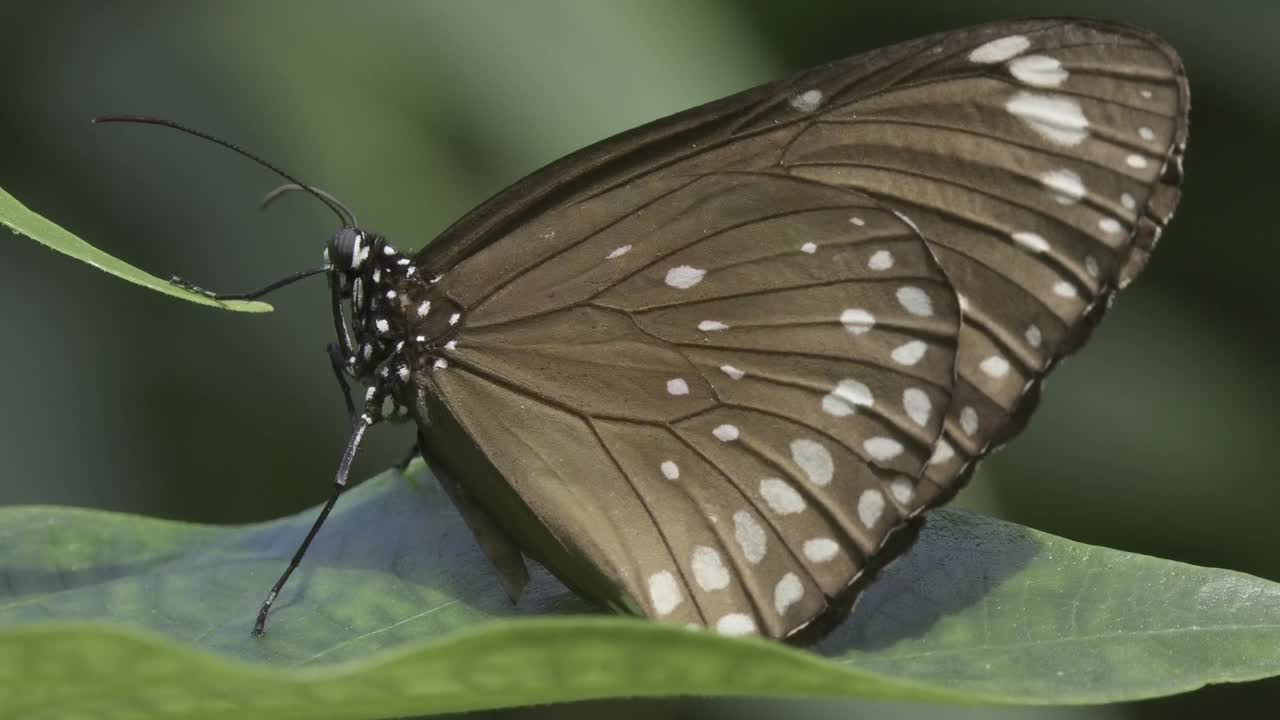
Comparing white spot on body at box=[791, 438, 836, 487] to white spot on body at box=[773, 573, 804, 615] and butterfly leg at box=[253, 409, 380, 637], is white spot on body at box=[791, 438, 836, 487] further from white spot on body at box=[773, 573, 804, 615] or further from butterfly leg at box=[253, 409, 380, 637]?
butterfly leg at box=[253, 409, 380, 637]

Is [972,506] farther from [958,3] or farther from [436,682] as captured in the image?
[436,682]

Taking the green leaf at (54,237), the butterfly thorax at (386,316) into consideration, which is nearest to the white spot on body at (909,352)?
the butterfly thorax at (386,316)

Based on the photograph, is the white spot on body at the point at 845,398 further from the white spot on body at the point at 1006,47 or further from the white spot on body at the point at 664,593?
the white spot on body at the point at 1006,47


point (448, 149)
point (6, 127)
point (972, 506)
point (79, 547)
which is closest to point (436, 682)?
point (79, 547)

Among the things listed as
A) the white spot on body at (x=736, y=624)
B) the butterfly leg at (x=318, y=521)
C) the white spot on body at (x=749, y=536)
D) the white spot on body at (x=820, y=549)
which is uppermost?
the butterfly leg at (x=318, y=521)

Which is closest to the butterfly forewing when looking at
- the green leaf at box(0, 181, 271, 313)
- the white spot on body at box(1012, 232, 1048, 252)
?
the white spot on body at box(1012, 232, 1048, 252)

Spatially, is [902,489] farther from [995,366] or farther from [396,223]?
[396,223]
